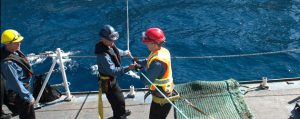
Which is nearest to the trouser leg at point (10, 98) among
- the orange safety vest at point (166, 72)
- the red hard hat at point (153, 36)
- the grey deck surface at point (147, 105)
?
the grey deck surface at point (147, 105)

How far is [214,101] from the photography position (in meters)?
7.95

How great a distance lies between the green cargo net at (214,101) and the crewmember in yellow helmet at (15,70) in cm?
280

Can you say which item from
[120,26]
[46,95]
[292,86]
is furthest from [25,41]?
[292,86]

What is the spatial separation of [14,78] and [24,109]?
67 cm

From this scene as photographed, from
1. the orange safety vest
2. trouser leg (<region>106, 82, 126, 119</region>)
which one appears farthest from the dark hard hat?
trouser leg (<region>106, 82, 126, 119</region>)

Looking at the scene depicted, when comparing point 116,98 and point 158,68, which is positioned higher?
point 158,68

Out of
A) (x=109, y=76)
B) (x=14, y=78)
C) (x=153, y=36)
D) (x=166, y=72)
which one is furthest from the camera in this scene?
(x=109, y=76)

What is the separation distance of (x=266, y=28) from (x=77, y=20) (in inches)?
328

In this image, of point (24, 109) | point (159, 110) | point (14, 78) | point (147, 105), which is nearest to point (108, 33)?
point (159, 110)

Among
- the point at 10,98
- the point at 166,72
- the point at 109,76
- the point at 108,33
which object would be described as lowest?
the point at 10,98

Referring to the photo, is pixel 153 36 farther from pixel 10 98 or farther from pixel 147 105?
pixel 10 98

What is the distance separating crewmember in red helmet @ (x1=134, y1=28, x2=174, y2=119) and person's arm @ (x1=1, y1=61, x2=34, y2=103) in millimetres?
1937

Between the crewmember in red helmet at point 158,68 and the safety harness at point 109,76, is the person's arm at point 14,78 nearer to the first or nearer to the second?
the safety harness at point 109,76

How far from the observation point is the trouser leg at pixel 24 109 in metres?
6.57
